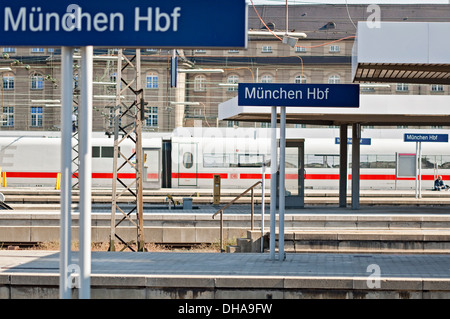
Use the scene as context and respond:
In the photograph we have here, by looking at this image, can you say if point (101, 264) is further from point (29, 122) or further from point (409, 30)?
point (29, 122)

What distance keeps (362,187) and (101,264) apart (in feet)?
97.0

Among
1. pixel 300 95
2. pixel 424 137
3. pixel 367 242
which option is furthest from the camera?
pixel 424 137

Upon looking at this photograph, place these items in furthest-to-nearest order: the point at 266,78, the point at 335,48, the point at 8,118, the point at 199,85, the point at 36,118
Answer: the point at 199,85 < the point at 335,48 < the point at 266,78 < the point at 36,118 < the point at 8,118

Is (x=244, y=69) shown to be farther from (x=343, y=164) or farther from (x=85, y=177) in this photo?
(x=85, y=177)

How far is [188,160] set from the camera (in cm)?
3816

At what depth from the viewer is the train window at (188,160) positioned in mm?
38062

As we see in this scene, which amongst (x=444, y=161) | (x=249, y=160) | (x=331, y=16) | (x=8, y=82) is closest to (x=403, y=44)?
(x=249, y=160)

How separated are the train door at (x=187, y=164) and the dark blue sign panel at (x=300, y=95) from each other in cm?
2630

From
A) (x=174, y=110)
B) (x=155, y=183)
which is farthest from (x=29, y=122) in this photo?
(x=155, y=183)

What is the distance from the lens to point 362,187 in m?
39.6

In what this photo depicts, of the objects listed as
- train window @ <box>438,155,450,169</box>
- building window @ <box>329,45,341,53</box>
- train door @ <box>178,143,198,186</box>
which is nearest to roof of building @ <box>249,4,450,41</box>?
building window @ <box>329,45,341,53</box>

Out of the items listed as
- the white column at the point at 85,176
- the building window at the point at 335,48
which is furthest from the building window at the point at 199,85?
the white column at the point at 85,176

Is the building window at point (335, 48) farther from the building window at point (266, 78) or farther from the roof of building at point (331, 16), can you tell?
the building window at point (266, 78)

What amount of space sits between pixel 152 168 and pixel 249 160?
4.58 m
